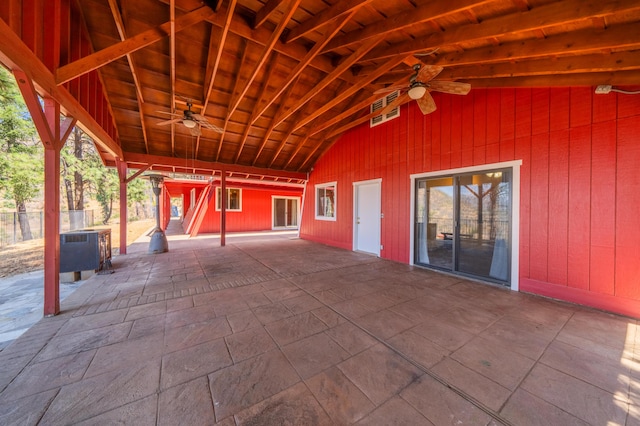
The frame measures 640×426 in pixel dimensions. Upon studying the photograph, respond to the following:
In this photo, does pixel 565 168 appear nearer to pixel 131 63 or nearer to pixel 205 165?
pixel 131 63

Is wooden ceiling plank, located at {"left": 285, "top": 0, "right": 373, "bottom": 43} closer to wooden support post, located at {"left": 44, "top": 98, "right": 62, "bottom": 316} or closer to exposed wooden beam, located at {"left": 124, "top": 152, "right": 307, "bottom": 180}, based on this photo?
wooden support post, located at {"left": 44, "top": 98, "right": 62, "bottom": 316}

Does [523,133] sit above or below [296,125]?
below

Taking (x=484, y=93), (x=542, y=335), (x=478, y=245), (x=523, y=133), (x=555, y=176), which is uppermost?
(x=484, y=93)

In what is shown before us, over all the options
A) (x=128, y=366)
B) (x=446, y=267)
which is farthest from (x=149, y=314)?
(x=446, y=267)

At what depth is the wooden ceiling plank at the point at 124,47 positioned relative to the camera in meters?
2.89

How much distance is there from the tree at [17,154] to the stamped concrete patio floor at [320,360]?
29.3 ft

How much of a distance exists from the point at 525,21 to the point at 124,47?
5022 millimetres

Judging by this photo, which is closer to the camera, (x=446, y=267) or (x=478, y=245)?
(x=478, y=245)

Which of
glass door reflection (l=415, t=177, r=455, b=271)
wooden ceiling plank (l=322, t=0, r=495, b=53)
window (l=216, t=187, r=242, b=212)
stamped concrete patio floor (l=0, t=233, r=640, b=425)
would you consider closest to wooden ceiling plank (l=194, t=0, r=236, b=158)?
wooden ceiling plank (l=322, t=0, r=495, b=53)

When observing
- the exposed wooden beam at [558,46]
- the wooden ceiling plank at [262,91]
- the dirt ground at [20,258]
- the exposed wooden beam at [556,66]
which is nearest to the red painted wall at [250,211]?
the wooden ceiling plank at [262,91]

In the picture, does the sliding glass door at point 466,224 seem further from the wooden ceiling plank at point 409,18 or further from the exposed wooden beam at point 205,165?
the exposed wooden beam at point 205,165

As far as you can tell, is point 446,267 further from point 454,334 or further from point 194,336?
point 194,336

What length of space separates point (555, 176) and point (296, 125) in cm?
527

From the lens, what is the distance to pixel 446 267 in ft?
14.9
